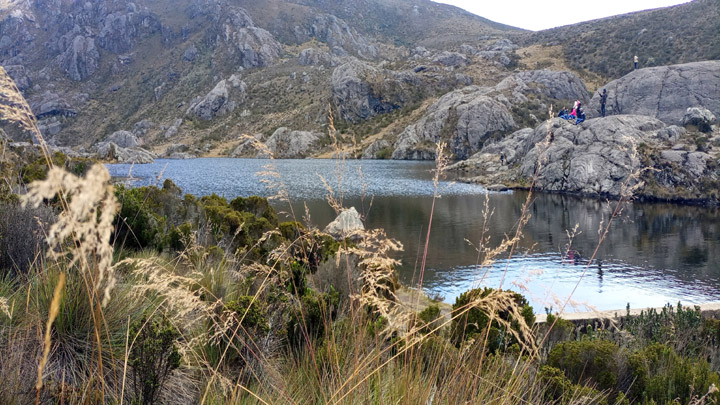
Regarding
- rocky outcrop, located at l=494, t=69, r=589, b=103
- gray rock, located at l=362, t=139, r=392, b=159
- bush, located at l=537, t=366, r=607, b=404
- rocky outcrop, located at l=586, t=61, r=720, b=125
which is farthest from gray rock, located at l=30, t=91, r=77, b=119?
bush, located at l=537, t=366, r=607, b=404

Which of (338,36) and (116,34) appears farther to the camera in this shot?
(338,36)

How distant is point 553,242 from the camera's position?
20.9 metres

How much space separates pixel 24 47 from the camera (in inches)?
5571

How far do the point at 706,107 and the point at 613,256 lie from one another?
1679 inches

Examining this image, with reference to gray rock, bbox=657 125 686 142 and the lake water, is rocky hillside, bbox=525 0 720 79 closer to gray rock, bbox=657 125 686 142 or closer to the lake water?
gray rock, bbox=657 125 686 142

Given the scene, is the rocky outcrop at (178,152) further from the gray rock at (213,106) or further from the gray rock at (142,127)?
the gray rock at (213,106)

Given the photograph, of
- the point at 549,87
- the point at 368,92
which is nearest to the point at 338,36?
the point at 368,92

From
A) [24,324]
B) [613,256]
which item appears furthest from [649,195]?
[24,324]

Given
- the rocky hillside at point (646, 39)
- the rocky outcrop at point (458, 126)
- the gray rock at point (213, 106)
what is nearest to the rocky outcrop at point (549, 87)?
the rocky outcrop at point (458, 126)

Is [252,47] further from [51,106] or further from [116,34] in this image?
[51,106]

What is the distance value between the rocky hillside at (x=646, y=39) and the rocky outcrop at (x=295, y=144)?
58947mm

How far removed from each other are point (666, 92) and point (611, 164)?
921 inches

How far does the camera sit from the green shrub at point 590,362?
13.9 feet

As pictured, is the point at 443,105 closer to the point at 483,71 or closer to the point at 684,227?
the point at 483,71
